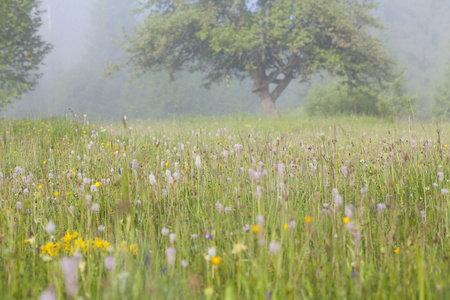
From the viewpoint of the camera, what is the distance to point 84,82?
175 feet

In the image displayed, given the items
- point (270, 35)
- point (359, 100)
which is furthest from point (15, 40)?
point (359, 100)

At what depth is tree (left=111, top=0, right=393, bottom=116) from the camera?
17359 millimetres

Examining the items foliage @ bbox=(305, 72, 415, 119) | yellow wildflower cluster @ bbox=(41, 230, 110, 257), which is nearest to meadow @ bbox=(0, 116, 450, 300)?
yellow wildflower cluster @ bbox=(41, 230, 110, 257)

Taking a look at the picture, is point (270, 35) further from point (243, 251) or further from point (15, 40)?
point (243, 251)

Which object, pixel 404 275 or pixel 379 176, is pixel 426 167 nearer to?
pixel 379 176

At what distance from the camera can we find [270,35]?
18.5 metres


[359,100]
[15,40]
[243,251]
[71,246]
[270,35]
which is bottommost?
[243,251]

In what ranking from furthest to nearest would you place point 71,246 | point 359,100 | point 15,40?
1. point 359,100
2. point 15,40
3. point 71,246

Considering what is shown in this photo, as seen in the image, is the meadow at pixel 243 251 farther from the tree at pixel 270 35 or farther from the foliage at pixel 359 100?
the foliage at pixel 359 100

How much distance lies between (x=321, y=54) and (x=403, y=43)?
6121 cm

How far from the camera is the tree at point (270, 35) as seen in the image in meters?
17.4

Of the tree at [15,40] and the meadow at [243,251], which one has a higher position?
the tree at [15,40]

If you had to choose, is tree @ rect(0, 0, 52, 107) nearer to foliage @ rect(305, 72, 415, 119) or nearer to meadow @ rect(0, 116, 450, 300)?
foliage @ rect(305, 72, 415, 119)

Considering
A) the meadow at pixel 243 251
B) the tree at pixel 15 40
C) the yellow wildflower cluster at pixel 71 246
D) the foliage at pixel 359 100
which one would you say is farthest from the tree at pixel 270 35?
the yellow wildflower cluster at pixel 71 246
